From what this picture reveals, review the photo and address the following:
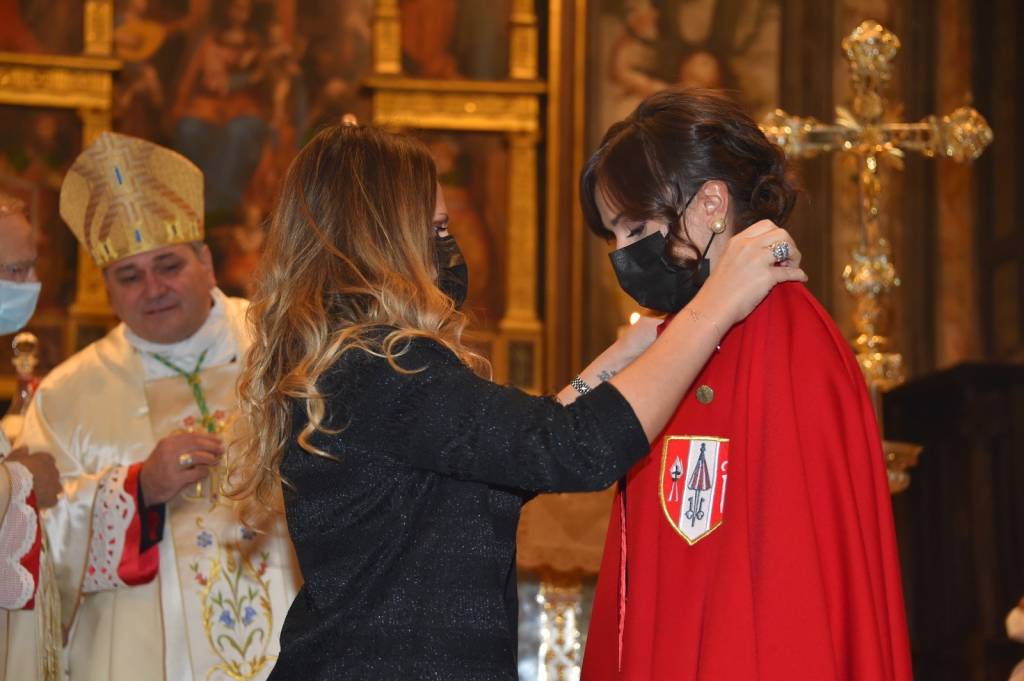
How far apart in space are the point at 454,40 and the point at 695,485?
676 centimetres

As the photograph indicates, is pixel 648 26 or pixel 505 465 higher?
pixel 648 26

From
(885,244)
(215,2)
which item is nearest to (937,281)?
(885,244)

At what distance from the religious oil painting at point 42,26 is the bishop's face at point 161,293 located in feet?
15.8

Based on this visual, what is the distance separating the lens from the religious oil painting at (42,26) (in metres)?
8.62

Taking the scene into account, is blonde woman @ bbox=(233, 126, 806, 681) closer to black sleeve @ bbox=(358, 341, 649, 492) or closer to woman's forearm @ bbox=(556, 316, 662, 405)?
black sleeve @ bbox=(358, 341, 649, 492)

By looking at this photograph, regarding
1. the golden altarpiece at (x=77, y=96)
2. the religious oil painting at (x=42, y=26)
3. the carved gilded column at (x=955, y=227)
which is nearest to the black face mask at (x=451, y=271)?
the carved gilded column at (x=955, y=227)

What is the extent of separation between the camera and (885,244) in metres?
4.22

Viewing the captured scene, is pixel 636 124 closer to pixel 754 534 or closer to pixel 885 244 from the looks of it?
pixel 754 534

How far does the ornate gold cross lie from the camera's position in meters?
4.15

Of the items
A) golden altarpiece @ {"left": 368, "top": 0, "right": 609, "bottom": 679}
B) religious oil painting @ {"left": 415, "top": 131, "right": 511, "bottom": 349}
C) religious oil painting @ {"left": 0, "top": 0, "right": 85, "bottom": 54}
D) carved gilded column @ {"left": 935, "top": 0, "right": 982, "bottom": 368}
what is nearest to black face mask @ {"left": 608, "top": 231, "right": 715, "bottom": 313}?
carved gilded column @ {"left": 935, "top": 0, "right": 982, "bottom": 368}

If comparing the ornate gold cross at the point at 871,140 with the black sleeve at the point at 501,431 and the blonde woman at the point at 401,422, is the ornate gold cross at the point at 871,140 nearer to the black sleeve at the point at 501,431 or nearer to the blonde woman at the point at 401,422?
the blonde woman at the point at 401,422

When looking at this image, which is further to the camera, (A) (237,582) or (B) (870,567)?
(A) (237,582)

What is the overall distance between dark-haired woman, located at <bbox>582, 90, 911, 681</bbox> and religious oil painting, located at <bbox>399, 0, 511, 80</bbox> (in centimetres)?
626

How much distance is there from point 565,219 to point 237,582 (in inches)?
185
